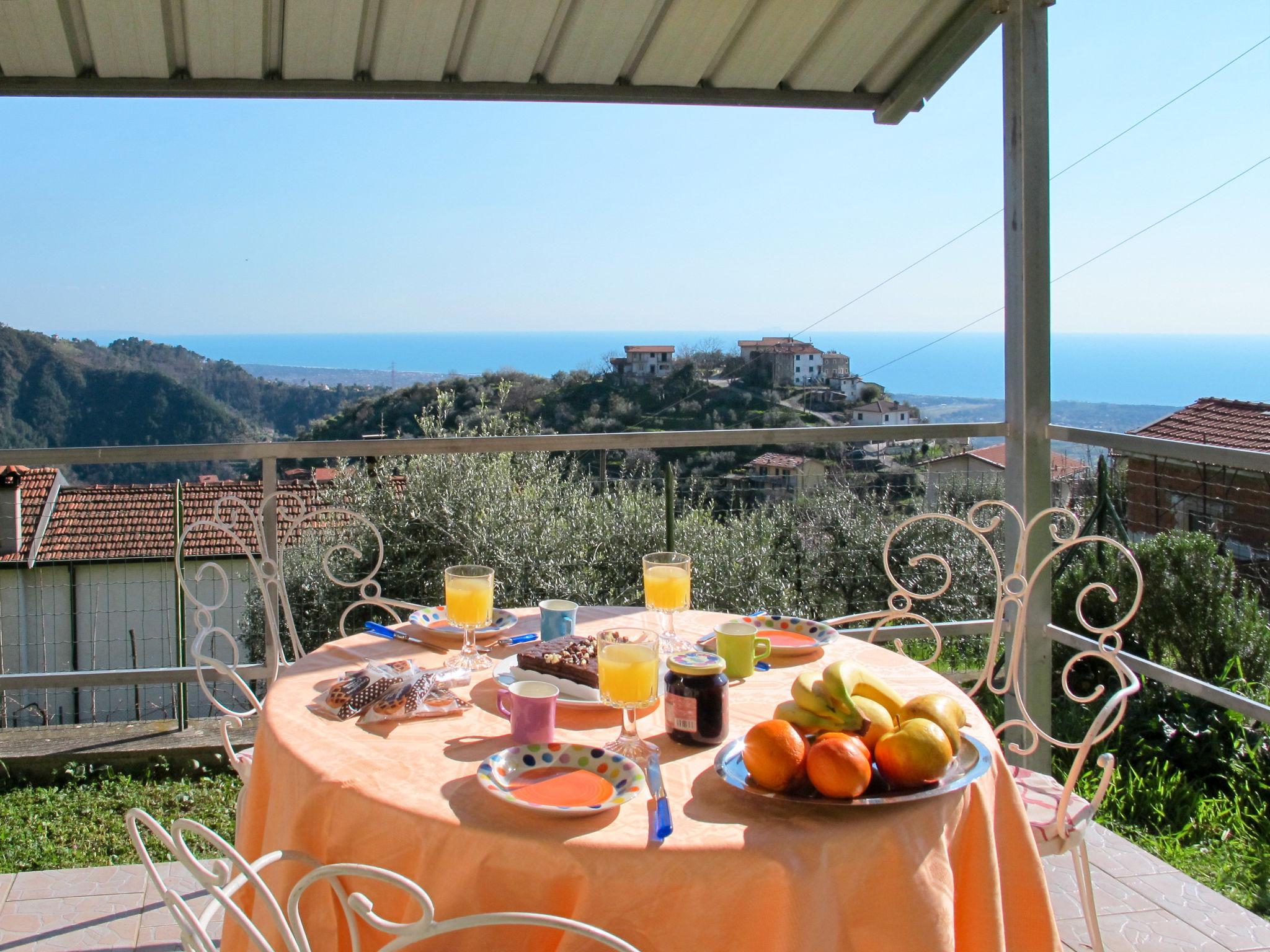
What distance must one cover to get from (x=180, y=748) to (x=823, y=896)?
A: 2.99m

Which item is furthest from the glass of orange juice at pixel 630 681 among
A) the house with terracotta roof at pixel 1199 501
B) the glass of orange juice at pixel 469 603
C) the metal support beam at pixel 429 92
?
the house with terracotta roof at pixel 1199 501

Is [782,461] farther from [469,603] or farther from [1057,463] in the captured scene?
[469,603]

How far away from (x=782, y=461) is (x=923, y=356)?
5055 centimetres

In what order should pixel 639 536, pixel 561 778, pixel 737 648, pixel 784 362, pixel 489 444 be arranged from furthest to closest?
1. pixel 784 362
2. pixel 639 536
3. pixel 489 444
4. pixel 737 648
5. pixel 561 778

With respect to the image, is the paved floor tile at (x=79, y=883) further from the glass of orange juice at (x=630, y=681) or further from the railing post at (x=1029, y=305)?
the railing post at (x=1029, y=305)

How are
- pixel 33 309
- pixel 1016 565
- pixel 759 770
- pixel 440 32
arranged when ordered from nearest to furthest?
pixel 759 770, pixel 1016 565, pixel 440 32, pixel 33 309

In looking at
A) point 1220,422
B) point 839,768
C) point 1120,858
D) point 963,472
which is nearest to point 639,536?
point 963,472

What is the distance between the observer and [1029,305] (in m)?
2.75

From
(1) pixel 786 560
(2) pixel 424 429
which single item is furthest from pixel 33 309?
(1) pixel 786 560

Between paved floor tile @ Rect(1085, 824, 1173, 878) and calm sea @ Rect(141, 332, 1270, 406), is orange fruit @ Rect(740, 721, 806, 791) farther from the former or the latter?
calm sea @ Rect(141, 332, 1270, 406)

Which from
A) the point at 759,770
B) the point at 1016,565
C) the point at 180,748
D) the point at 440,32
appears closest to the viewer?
the point at 759,770

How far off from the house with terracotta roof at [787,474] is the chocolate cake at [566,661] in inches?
123

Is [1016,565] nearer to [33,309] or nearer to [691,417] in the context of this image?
[691,417]

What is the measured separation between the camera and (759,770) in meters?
1.10
